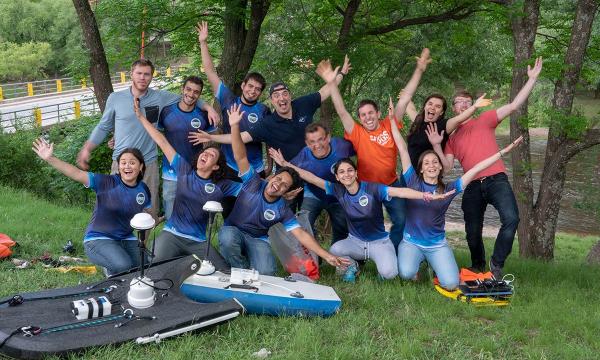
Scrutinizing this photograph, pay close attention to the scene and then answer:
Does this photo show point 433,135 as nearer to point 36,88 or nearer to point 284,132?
point 284,132

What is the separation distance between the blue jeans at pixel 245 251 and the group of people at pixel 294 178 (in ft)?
0.04

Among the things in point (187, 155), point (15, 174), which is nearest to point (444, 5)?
point (187, 155)

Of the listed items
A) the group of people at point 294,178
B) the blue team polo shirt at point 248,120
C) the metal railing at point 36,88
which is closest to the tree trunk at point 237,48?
the blue team polo shirt at point 248,120

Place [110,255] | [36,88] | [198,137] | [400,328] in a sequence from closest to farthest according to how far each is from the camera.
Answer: [400,328]
[110,255]
[198,137]
[36,88]

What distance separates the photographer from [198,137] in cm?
638

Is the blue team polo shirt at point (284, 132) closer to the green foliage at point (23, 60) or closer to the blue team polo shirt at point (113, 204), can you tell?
the blue team polo shirt at point (113, 204)

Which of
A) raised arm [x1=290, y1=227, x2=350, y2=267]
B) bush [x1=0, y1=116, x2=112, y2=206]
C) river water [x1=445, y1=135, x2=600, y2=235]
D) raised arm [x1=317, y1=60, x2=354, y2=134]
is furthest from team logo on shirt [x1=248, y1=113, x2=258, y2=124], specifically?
river water [x1=445, y1=135, x2=600, y2=235]

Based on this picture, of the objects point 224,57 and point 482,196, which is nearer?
point 482,196

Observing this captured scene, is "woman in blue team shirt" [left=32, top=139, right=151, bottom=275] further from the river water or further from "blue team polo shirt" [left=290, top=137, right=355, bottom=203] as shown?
the river water

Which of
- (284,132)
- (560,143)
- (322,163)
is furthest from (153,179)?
(560,143)

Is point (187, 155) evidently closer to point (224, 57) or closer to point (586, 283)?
point (224, 57)

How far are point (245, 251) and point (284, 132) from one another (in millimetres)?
1336

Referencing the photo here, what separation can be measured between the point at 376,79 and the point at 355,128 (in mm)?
11726

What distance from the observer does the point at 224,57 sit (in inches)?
389
